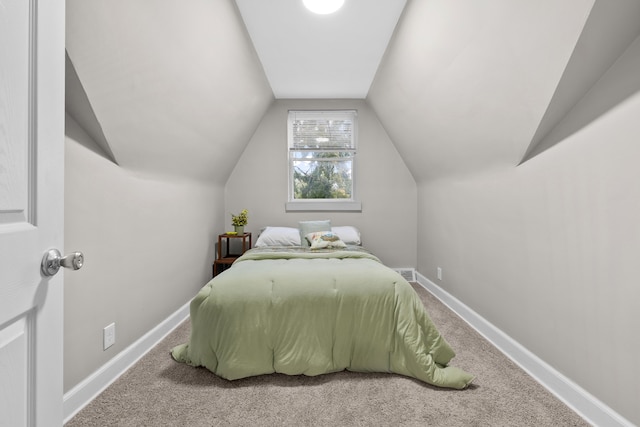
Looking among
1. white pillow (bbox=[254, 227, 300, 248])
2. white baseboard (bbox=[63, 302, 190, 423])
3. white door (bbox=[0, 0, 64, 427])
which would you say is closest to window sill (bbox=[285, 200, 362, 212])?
white pillow (bbox=[254, 227, 300, 248])

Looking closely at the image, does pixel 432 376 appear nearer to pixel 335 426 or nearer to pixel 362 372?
pixel 362 372

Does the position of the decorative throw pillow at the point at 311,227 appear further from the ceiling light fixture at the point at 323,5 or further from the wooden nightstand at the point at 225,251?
the ceiling light fixture at the point at 323,5

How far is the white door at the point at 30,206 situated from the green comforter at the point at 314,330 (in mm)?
952

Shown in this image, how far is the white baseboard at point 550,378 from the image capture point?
129 cm

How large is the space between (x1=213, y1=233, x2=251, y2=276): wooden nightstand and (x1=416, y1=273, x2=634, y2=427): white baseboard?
237 centimetres

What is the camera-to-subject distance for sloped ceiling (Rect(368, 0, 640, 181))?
1199 millimetres

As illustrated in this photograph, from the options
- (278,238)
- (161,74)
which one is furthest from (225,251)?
(161,74)

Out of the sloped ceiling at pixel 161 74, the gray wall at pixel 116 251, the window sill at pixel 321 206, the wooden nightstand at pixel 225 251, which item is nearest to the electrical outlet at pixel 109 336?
the gray wall at pixel 116 251

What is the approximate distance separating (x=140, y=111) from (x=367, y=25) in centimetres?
173

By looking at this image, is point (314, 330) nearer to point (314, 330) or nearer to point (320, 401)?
point (314, 330)

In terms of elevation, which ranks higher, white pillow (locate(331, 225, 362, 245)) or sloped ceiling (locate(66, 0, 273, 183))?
sloped ceiling (locate(66, 0, 273, 183))

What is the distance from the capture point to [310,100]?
12.7 feet

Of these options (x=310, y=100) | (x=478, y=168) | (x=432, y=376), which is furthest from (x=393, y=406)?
(x=310, y=100)

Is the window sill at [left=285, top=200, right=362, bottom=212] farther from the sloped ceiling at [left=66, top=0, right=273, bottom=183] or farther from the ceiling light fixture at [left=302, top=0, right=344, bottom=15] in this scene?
the ceiling light fixture at [left=302, top=0, right=344, bottom=15]
